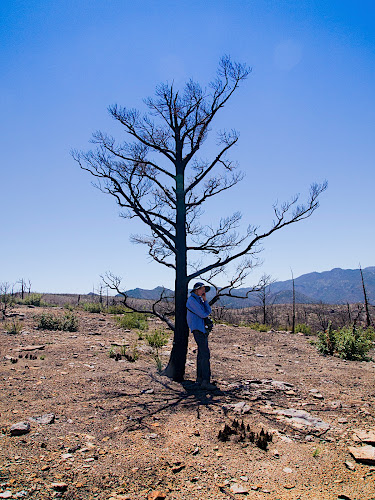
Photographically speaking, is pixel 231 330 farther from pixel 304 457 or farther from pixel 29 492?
pixel 29 492

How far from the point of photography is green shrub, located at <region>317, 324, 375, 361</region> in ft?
34.0

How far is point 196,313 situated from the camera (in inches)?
267

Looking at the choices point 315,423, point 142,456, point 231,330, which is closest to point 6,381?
point 142,456

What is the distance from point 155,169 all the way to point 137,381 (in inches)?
190

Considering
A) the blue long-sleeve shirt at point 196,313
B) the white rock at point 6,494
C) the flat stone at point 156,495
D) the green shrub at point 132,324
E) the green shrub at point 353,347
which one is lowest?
the flat stone at point 156,495

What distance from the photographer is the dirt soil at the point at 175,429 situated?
346 centimetres

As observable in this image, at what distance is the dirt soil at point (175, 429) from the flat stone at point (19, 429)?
0.06m

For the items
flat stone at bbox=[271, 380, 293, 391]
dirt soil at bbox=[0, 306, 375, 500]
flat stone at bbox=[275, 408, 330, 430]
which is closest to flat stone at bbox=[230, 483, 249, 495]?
dirt soil at bbox=[0, 306, 375, 500]

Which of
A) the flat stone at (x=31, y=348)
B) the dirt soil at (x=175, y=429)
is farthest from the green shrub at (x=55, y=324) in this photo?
the dirt soil at (x=175, y=429)

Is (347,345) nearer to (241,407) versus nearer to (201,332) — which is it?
(201,332)

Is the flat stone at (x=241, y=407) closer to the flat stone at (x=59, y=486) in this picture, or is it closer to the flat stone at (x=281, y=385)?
the flat stone at (x=281, y=385)

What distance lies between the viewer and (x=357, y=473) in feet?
12.3

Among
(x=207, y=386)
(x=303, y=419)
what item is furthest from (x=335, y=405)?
(x=207, y=386)

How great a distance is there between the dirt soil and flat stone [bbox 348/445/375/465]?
66 millimetres
